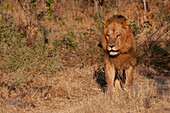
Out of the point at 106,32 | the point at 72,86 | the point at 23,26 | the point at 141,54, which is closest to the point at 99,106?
the point at 106,32

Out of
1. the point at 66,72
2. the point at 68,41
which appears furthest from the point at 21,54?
the point at 68,41

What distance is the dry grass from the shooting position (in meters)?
5.10

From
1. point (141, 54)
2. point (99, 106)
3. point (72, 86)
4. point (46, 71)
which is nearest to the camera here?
point (99, 106)

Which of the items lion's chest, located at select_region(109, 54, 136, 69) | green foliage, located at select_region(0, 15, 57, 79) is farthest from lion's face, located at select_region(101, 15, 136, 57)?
green foliage, located at select_region(0, 15, 57, 79)

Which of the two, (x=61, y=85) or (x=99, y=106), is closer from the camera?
(x=99, y=106)

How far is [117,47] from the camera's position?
5.53 m

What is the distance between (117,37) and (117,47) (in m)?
0.22

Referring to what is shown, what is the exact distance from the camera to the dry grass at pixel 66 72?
201 inches

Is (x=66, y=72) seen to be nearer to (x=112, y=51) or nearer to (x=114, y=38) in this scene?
(x=112, y=51)

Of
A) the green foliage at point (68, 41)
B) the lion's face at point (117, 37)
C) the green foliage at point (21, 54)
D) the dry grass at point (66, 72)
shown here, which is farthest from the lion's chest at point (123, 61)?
the green foliage at point (68, 41)

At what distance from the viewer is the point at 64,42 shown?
29.4 feet

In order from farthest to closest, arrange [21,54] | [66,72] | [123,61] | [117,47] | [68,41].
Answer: [68,41]
[66,72]
[21,54]
[123,61]
[117,47]

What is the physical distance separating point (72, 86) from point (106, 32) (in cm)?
181

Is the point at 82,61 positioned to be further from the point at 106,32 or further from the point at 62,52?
the point at 106,32
